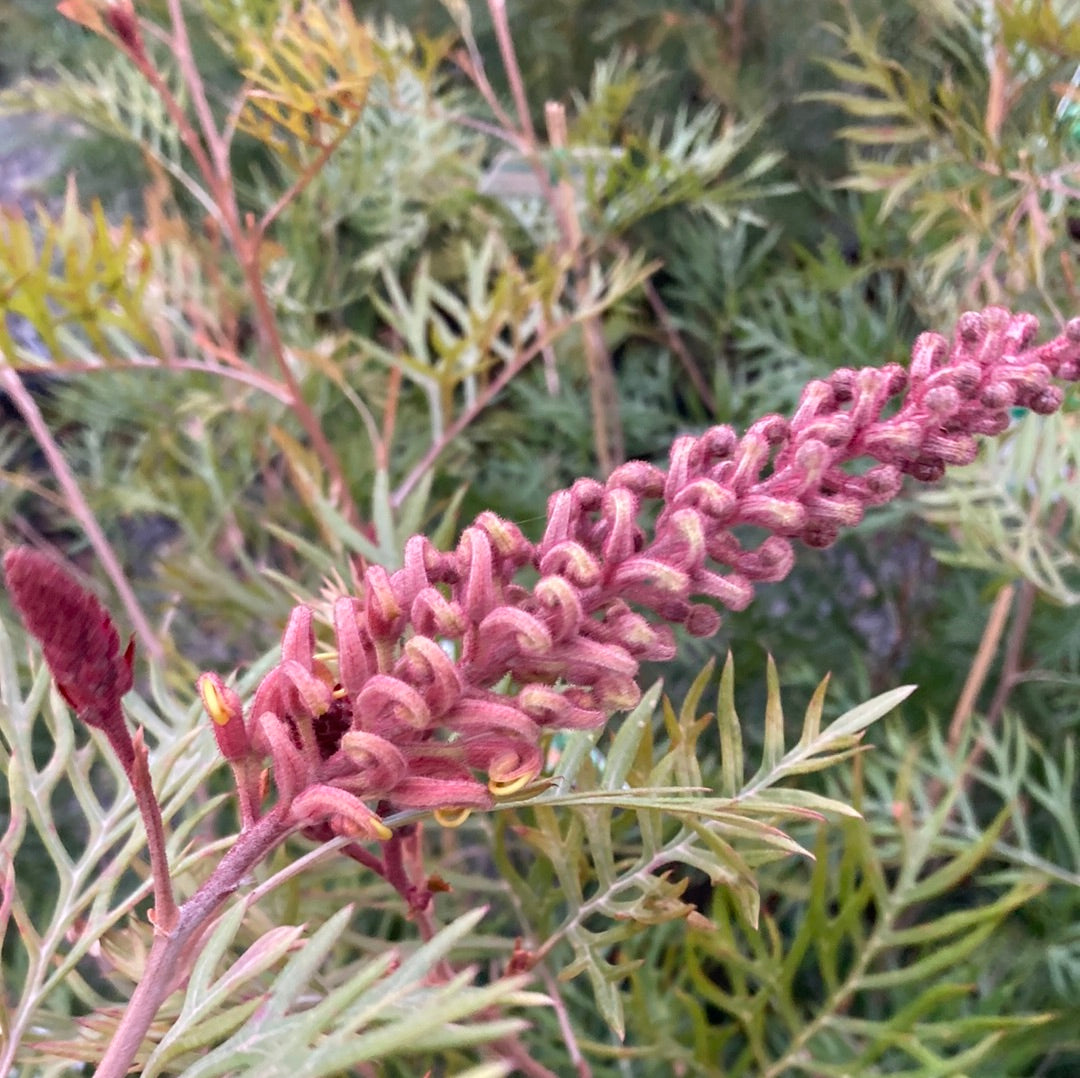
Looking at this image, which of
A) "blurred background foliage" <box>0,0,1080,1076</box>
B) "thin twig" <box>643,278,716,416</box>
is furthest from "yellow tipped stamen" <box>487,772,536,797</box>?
"thin twig" <box>643,278,716,416</box>

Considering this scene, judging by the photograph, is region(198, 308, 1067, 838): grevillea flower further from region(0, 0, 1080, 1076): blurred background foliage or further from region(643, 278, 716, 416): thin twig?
region(643, 278, 716, 416): thin twig

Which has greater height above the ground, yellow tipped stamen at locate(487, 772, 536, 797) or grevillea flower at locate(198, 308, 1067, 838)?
grevillea flower at locate(198, 308, 1067, 838)

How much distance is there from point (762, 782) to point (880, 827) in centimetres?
26

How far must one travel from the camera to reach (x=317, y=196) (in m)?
0.90

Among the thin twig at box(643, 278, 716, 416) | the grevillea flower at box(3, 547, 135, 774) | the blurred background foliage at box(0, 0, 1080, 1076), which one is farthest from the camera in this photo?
the thin twig at box(643, 278, 716, 416)

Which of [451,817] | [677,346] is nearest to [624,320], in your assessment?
[677,346]

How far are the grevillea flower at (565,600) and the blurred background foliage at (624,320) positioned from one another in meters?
0.07

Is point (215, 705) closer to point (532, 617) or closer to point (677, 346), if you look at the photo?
point (532, 617)

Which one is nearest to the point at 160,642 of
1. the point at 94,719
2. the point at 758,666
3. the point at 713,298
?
the point at 94,719

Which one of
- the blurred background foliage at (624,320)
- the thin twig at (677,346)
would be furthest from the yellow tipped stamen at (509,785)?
the thin twig at (677,346)

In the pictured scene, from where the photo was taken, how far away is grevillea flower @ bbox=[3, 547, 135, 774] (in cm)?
Result: 16

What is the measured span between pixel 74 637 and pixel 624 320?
796 millimetres

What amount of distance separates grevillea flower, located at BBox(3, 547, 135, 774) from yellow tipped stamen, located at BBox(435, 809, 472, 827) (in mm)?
92

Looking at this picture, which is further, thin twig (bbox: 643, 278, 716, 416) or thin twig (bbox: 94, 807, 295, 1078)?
thin twig (bbox: 643, 278, 716, 416)
